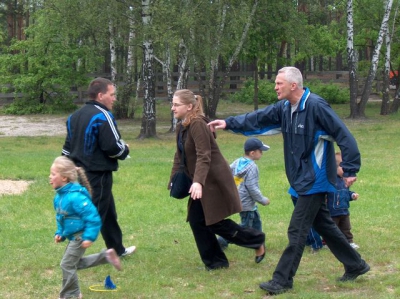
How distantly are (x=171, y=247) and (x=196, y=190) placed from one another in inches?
73.7

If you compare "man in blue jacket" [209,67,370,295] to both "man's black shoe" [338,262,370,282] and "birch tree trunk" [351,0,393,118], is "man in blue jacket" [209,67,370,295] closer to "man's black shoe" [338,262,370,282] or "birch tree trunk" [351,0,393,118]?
"man's black shoe" [338,262,370,282]

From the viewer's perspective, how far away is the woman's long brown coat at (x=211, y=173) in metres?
6.55

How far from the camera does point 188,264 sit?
723 centimetres

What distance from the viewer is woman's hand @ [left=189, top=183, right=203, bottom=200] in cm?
622

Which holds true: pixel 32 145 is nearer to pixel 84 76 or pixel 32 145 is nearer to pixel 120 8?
pixel 120 8

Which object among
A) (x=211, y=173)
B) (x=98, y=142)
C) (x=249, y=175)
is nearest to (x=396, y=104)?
(x=249, y=175)

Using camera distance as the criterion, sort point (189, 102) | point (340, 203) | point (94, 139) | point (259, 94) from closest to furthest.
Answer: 1. point (94, 139)
2. point (189, 102)
3. point (340, 203)
4. point (259, 94)

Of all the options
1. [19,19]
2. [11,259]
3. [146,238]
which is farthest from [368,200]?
[19,19]

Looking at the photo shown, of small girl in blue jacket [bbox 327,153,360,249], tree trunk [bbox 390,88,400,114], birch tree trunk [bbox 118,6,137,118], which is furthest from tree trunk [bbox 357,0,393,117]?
small girl in blue jacket [bbox 327,153,360,249]

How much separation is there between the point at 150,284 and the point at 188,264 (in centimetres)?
84

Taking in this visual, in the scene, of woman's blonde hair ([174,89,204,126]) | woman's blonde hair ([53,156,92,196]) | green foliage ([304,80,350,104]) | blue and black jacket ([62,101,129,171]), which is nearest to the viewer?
woman's blonde hair ([53,156,92,196])

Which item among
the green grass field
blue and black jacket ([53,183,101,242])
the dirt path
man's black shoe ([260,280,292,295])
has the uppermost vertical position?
blue and black jacket ([53,183,101,242])

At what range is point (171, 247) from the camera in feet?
26.1

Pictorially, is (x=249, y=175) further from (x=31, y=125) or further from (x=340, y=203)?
(x=31, y=125)
